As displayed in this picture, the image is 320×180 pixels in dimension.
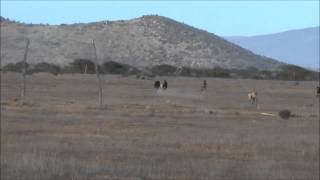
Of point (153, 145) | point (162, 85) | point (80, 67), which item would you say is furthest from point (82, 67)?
point (153, 145)

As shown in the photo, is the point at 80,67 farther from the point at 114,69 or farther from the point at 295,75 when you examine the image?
the point at 295,75

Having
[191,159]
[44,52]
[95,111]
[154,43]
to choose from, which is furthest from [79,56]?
[191,159]

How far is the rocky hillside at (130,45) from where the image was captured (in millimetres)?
146875

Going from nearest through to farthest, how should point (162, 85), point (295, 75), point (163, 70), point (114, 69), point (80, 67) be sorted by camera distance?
point (162, 85) → point (80, 67) → point (114, 69) → point (163, 70) → point (295, 75)

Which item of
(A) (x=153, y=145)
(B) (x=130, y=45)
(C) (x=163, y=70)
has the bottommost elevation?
(A) (x=153, y=145)

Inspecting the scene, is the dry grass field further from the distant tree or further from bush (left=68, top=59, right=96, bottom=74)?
bush (left=68, top=59, right=96, bottom=74)

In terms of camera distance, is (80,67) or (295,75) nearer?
(80,67)

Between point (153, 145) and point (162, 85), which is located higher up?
point (162, 85)

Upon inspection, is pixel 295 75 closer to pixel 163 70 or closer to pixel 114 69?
pixel 163 70

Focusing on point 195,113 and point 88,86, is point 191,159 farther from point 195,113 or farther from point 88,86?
point 88,86

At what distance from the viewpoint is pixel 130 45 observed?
154m

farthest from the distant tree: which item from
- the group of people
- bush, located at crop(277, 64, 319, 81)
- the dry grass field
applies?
the dry grass field

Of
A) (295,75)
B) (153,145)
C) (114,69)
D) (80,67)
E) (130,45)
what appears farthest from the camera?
(130,45)

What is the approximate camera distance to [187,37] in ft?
536
